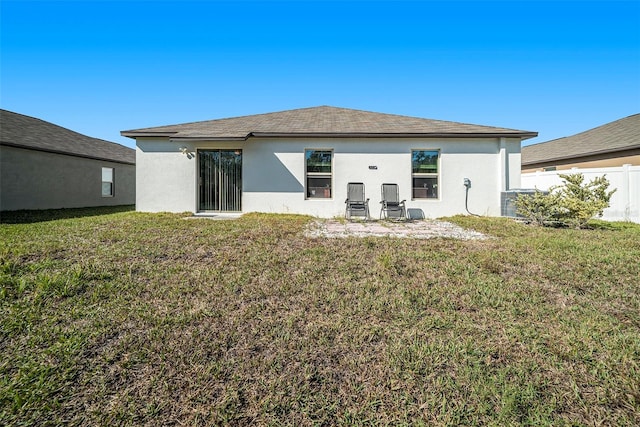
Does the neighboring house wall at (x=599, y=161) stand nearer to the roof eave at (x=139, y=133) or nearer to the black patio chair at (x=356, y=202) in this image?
the black patio chair at (x=356, y=202)

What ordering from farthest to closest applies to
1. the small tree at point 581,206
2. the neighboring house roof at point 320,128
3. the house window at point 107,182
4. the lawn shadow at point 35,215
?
1. the house window at point 107,182
2. the neighboring house roof at point 320,128
3. the lawn shadow at point 35,215
4. the small tree at point 581,206

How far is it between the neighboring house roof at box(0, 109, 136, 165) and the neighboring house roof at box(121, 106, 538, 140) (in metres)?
5.50

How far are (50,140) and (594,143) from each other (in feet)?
83.9

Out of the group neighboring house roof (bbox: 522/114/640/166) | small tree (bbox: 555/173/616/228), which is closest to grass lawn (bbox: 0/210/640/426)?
small tree (bbox: 555/173/616/228)

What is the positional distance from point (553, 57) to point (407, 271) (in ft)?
46.6

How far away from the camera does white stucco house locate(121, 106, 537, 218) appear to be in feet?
30.8

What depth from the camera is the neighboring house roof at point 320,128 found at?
9.08 metres

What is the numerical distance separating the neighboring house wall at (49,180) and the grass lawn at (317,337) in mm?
9679

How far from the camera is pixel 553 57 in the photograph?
39.4 ft

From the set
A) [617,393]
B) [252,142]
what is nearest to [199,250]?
[617,393]

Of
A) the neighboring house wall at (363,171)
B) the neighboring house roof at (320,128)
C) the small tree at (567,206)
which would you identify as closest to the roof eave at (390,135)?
the neighboring house roof at (320,128)

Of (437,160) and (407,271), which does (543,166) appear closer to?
(437,160)

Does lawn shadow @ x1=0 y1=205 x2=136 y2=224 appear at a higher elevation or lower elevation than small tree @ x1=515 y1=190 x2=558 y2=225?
lower

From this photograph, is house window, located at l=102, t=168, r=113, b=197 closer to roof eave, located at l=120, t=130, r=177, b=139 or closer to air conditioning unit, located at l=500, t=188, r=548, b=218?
roof eave, located at l=120, t=130, r=177, b=139
